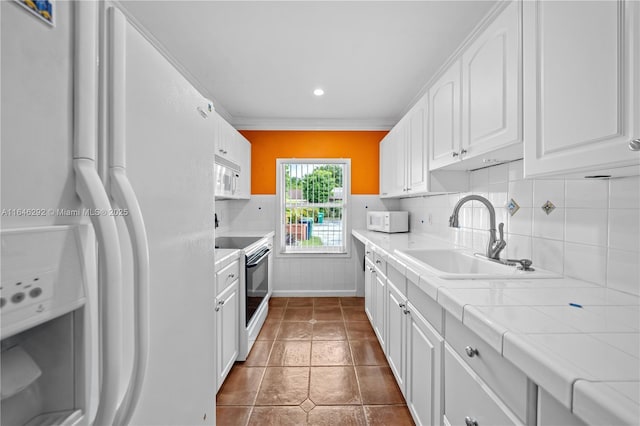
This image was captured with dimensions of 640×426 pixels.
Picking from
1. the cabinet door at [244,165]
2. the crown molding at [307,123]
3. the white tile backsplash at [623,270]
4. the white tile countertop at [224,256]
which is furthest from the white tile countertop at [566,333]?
the crown molding at [307,123]

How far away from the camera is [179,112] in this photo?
2.83 feet

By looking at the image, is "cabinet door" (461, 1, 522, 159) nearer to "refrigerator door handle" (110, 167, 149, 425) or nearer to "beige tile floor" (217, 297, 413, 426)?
"refrigerator door handle" (110, 167, 149, 425)

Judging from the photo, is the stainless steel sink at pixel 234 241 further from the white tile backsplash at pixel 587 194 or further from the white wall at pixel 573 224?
the white tile backsplash at pixel 587 194

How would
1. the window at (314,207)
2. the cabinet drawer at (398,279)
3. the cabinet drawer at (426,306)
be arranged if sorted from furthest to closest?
the window at (314,207) < the cabinet drawer at (398,279) < the cabinet drawer at (426,306)

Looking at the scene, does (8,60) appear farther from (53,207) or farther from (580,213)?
(580,213)

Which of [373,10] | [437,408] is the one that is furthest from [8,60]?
[373,10]

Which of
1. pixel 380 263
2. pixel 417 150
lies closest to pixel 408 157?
pixel 417 150

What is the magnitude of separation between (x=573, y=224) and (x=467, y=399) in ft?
2.89

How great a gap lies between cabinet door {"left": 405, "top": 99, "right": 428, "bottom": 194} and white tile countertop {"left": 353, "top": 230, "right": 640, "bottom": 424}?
1264 mm

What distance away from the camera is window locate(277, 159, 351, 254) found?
3.97 m

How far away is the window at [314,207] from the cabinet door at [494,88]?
95.6 inches

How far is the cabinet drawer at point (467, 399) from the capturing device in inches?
31.1

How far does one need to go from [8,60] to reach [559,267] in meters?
1.83

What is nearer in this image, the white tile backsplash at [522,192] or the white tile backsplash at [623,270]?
the white tile backsplash at [623,270]
